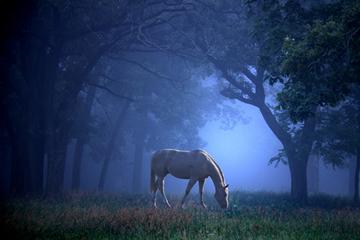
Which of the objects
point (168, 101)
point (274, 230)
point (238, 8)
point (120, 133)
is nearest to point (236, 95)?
point (238, 8)

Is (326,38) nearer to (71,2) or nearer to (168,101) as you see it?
(71,2)

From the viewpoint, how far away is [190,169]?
16.8m

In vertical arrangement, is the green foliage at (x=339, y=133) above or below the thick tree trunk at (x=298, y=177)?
above

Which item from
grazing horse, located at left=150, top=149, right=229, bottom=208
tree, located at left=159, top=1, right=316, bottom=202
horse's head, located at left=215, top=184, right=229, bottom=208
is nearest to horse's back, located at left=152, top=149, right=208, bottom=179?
grazing horse, located at left=150, top=149, right=229, bottom=208

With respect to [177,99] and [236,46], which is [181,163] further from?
[177,99]

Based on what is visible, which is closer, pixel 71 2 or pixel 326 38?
pixel 326 38

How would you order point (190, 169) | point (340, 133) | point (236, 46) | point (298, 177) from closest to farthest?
point (190, 169)
point (340, 133)
point (236, 46)
point (298, 177)

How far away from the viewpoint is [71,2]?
18.5 metres

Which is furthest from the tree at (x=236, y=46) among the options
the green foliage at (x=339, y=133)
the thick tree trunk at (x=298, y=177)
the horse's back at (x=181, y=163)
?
the horse's back at (x=181, y=163)

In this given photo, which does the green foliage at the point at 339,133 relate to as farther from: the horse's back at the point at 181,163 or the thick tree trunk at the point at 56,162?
the thick tree trunk at the point at 56,162

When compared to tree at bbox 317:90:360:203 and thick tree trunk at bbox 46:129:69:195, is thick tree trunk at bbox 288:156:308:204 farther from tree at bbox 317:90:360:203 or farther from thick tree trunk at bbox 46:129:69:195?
thick tree trunk at bbox 46:129:69:195

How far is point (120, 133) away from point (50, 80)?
848 inches

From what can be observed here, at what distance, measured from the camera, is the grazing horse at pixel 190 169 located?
15.7 metres

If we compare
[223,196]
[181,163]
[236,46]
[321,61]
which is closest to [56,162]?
[181,163]
